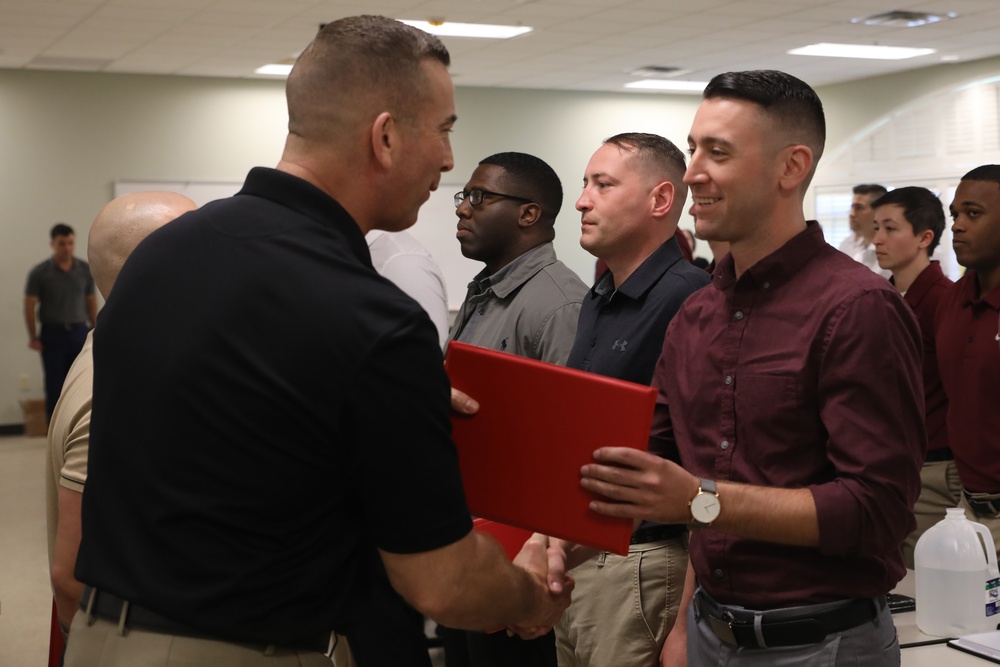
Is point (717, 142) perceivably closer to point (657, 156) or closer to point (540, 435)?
point (540, 435)

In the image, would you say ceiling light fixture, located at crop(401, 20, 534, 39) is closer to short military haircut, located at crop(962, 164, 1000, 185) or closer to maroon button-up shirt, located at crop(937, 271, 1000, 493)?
short military haircut, located at crop(962, 164, 1000, 185)

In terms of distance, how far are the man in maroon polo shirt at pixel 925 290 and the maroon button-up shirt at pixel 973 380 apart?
29 centimetres

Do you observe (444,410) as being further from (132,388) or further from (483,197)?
(483,197)

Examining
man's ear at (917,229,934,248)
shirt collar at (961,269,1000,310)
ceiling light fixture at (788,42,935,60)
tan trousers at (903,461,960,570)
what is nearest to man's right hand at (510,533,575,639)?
shirt collar at (961,269,1000,310)

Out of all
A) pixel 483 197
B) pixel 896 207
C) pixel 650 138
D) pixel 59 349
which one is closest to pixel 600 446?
pixel 650 138

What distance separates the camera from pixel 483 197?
337 cm

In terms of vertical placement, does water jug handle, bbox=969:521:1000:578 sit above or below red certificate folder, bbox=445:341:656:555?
below

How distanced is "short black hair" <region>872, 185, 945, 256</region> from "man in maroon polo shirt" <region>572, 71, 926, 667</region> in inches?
125

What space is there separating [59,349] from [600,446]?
9.20 meters

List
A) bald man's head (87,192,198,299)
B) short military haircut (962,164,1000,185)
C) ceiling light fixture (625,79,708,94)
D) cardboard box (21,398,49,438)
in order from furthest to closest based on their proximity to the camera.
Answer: ceiling light fixture (625,79,708,94) → cardboard box (21,398,49,438) → short military haircut (962,164,1000,185) → bald man's head (87,192,198,299)

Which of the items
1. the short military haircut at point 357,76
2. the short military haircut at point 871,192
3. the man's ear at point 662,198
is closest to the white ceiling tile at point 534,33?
the short military haircut at point 871,192

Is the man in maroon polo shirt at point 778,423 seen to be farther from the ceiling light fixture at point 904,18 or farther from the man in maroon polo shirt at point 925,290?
the ceiling light fixture at point 904,18

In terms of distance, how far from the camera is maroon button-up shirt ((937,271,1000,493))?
11.0 ft

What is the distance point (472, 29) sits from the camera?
8.75 meters
